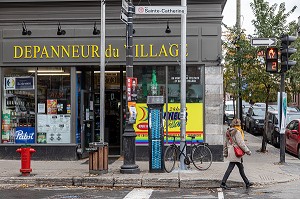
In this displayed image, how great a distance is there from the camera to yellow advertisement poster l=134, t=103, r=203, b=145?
48.8 ft

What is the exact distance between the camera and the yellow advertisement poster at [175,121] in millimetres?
14883

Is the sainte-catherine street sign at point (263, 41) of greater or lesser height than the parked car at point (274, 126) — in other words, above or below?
above

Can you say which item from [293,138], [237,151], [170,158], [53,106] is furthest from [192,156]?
[293,138]

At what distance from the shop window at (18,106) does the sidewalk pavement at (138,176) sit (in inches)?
52.4

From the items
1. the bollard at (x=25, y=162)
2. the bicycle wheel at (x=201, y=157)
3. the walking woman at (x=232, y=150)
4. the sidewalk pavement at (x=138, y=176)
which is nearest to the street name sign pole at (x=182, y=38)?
the bicycle wheel at (x=201, y=157)

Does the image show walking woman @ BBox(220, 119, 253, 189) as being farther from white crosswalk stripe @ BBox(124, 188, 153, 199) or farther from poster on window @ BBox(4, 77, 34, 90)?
poster on window @ BBox(4, 77, 34, 90)

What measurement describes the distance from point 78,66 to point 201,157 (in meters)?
5.15

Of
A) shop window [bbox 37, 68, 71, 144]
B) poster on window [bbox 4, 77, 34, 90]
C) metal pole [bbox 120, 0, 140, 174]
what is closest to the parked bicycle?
metal pole [bbox 120, 0, 140, 174]

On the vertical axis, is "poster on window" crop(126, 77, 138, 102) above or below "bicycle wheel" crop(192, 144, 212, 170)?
above

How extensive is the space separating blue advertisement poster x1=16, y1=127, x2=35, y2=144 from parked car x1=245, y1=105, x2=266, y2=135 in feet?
50.5

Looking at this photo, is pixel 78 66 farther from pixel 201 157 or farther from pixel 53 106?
pixel 201 157

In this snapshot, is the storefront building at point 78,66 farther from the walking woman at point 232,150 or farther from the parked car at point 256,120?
the parked car at point 256,120

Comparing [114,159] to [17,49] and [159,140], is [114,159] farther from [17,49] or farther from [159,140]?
[17,49]

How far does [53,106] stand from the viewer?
50.2ft
